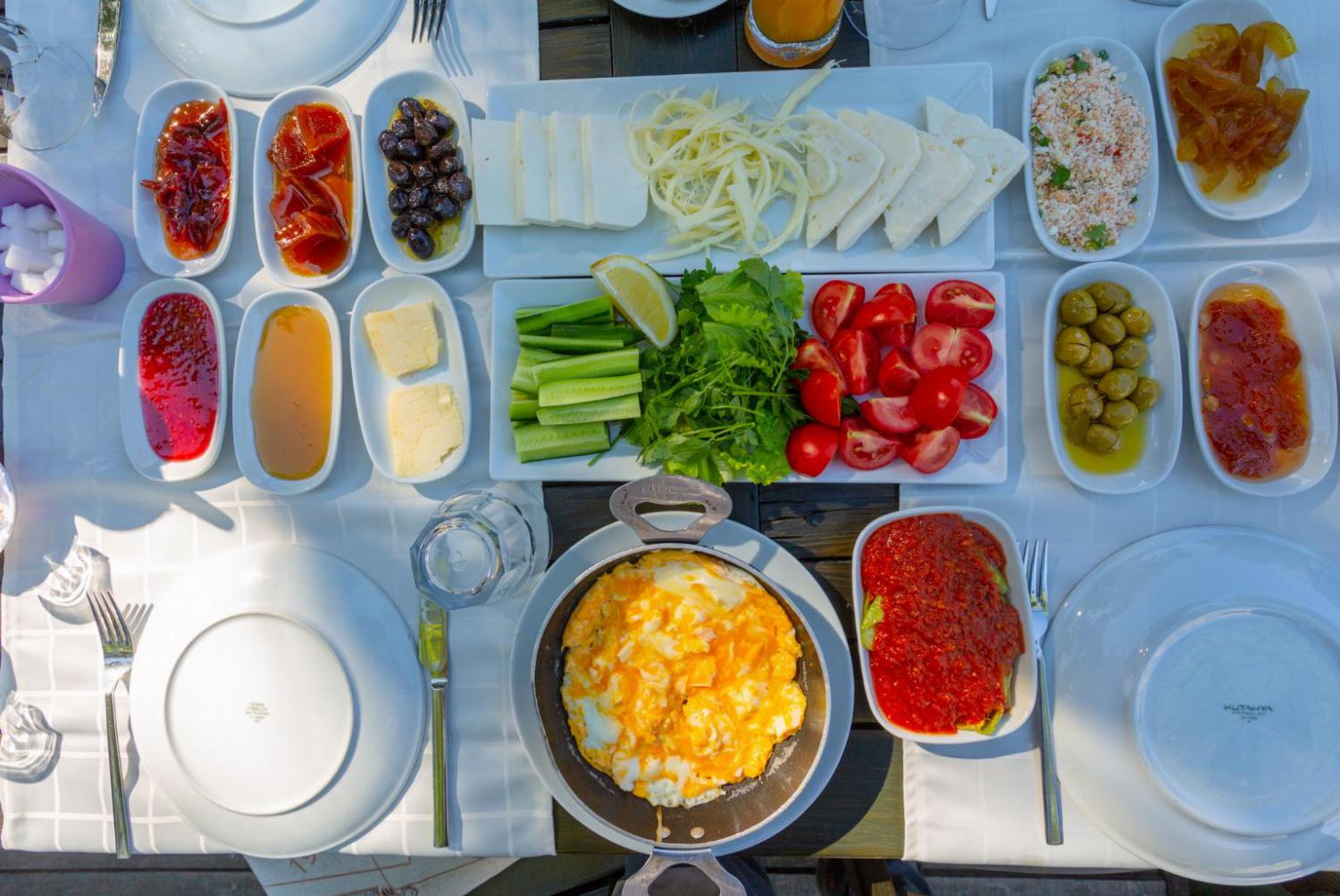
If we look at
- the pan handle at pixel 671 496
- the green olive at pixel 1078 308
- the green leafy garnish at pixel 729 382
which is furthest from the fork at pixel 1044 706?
the pan handle at pixel 671 496

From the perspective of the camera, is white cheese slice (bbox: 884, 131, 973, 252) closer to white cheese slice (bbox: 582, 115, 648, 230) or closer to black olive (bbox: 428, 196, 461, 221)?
white cheese slice (bbox: 582, 115, 648, 230)

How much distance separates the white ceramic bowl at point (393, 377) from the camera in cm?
182

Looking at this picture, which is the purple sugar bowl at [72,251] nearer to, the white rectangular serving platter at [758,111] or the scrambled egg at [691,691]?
the white rectangular serving platter at [758,111]

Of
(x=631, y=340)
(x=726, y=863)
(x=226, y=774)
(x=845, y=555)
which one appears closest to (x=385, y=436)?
(x=631, y=340)

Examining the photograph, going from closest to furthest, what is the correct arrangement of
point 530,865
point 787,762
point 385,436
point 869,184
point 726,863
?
point 787,762 → point 869,184 → point 385,436 → point 726,863 → point 530,865

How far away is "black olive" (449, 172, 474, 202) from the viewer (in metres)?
1.83

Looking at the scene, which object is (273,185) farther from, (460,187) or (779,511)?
(779,511)

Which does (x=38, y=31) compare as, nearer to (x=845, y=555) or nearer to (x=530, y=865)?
(x=845, y=555)

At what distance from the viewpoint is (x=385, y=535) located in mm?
1876

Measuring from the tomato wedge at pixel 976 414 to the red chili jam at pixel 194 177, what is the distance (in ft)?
6.29

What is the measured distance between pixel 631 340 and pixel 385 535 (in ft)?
2.63

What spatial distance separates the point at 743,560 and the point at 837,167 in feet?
3.19

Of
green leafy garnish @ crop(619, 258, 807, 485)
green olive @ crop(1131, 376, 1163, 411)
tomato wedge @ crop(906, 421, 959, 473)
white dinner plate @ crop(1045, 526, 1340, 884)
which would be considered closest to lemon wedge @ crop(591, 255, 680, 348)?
green leafy garnish @ crop(619, 258, 807, 485)

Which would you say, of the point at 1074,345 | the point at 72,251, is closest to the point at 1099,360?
the point at 1074,345
